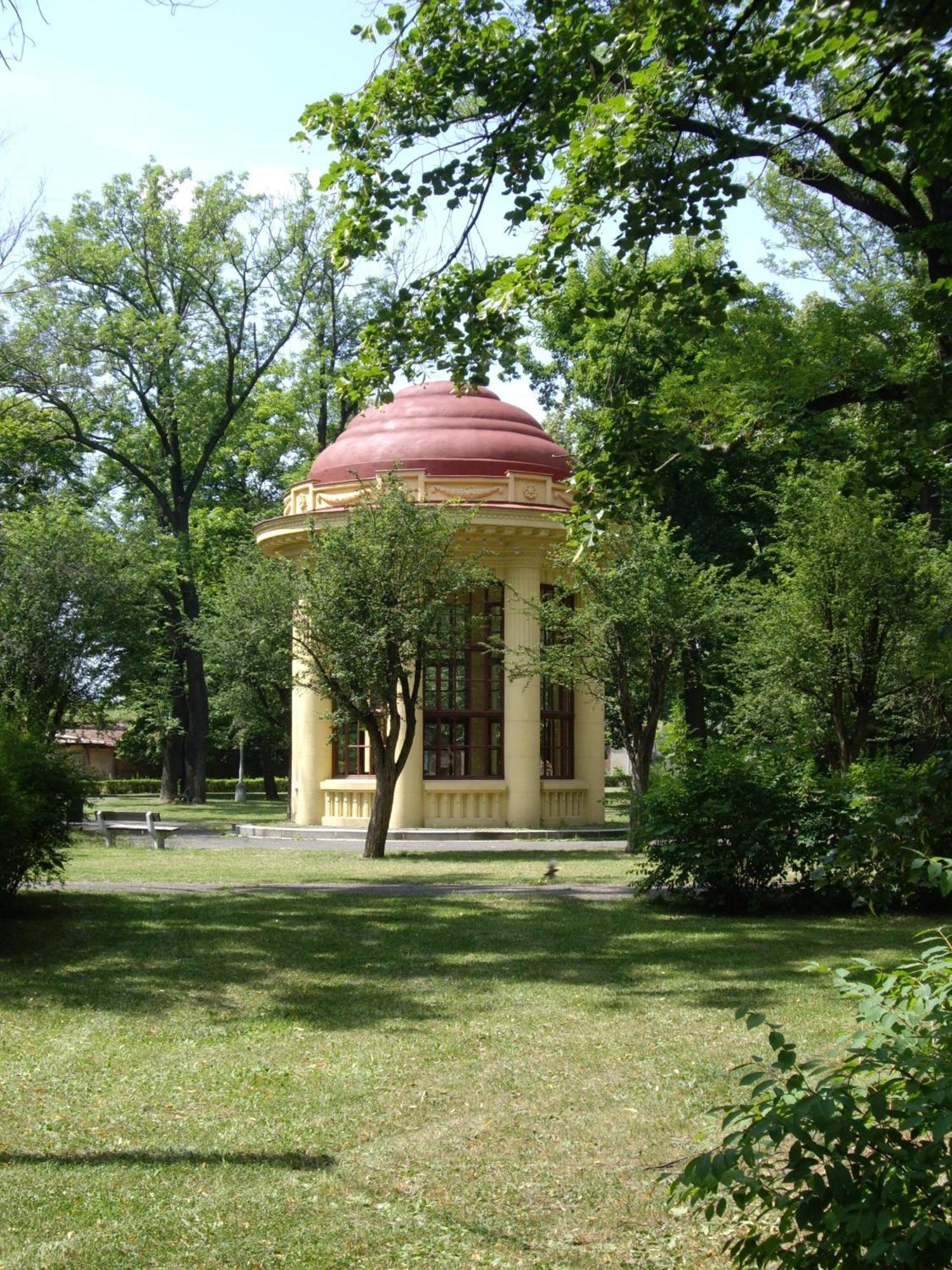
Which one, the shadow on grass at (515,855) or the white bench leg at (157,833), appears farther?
the white bench leg at (157,833)

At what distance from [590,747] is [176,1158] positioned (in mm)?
24843

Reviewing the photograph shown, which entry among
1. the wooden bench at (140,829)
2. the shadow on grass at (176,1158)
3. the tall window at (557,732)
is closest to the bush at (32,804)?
the shadow on grass at (176,1158)

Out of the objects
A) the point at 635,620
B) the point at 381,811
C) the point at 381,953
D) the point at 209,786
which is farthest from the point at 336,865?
the point at 209,786

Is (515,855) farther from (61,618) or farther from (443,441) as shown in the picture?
(61,618)

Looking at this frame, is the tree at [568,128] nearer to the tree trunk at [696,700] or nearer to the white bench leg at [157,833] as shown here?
the white bench leg at [157,833]

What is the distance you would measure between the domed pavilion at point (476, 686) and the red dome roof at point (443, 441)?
0.12 feet

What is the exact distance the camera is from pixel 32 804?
12.4 meters

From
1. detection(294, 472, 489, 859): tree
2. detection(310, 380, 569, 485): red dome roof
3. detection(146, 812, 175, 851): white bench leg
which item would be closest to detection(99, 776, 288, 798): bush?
detection(310, 380, 569, 485): red dome roof

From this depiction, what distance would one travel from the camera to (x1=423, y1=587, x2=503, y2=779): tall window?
94.5ft

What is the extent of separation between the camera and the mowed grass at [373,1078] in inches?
A: 203

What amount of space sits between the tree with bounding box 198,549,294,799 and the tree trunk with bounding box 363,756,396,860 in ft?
10.3

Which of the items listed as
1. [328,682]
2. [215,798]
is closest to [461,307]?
[328,682]

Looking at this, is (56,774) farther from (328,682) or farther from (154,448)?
(154,448)

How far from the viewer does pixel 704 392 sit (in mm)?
10383
